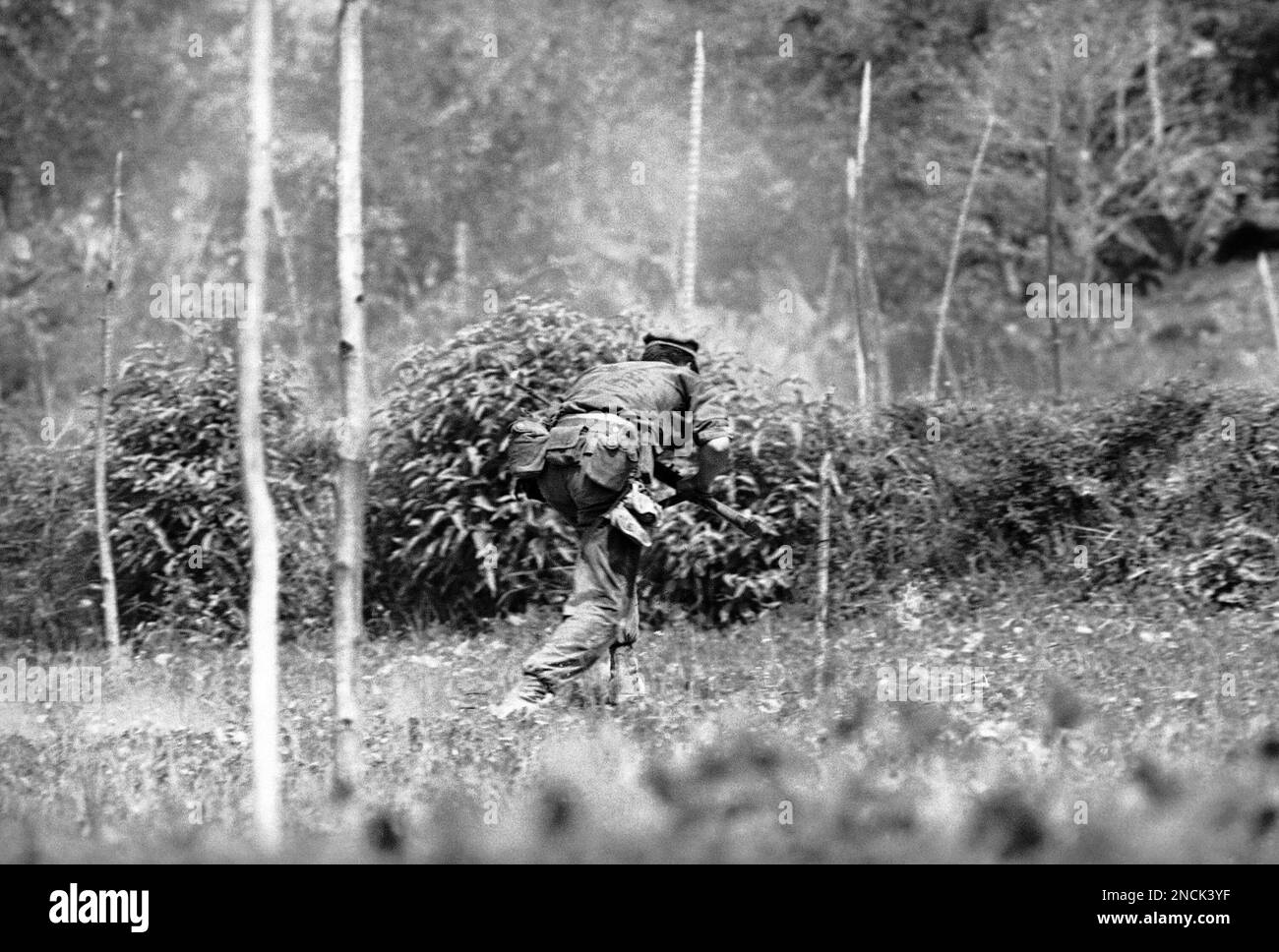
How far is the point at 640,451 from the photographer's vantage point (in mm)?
10398

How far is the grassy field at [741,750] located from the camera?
585 centimetres

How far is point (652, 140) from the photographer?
2894 centimetres

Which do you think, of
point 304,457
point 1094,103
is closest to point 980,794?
point 304,457

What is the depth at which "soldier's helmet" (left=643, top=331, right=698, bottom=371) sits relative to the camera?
11195 millimetres

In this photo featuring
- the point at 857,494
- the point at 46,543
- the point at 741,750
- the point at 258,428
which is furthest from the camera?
the point at 46,543

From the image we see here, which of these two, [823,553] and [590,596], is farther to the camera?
[823,553]
